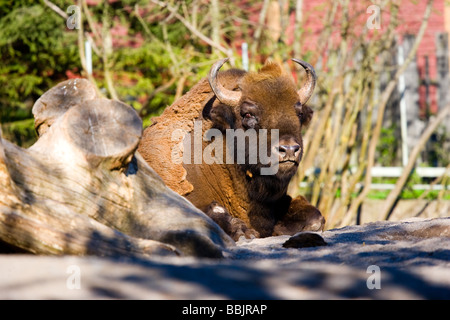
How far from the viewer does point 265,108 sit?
5.69 m

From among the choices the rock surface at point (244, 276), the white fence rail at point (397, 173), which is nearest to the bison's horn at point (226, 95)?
the rock surface at point (244, 276)

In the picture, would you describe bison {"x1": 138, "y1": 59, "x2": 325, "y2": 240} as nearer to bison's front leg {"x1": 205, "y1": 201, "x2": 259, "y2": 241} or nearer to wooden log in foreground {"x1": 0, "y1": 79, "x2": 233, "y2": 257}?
bison's front leg {"x1": 205, "y1": 201, "x2": 259, "y2": 241}

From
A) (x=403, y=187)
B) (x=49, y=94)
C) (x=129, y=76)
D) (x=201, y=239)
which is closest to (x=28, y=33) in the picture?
(x=129, y=76)

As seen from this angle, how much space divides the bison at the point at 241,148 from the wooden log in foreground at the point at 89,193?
1.53m

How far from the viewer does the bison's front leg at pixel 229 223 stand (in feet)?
17.4

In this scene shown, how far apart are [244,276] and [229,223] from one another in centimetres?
235

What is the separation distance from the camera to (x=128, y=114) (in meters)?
3.99

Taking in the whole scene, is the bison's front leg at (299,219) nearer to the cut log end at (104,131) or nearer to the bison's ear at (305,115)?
the bison's ear at (305,115)

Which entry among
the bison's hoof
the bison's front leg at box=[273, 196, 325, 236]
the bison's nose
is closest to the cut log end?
the bison's hoof

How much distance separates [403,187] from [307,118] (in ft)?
15.0

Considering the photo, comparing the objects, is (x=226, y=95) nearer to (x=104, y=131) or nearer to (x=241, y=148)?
(x=241, y=148)

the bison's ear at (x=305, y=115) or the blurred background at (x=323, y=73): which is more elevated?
the blurred background at (x=323, y=73)

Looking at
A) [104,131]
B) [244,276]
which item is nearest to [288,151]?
[104,131]
